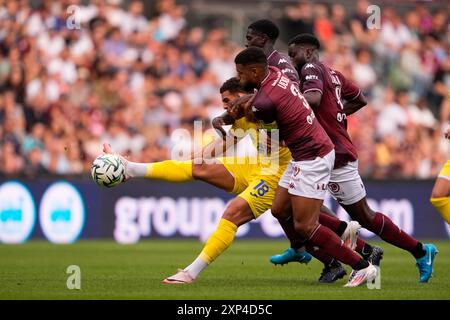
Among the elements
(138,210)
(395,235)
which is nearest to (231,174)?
(395,235)

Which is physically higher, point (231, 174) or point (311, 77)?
point (311, 77)

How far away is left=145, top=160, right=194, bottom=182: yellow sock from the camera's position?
10398mm

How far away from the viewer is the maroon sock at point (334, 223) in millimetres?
10539

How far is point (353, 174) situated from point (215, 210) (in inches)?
319

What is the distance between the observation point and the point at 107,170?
32.9ft

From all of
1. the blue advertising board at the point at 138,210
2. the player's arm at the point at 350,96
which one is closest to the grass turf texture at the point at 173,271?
the blue advertising board at the point at 138,210

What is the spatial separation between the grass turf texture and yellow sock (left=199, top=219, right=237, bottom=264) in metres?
0.29

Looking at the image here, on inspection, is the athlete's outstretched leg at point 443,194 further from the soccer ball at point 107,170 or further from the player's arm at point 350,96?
the soccer ball at point 107,170

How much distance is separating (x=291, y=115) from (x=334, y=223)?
1.84 metres

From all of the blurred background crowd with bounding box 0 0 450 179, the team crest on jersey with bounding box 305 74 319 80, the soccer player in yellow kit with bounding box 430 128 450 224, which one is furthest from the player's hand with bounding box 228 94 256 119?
the blurred background crowd with bounding box 0 0 450 179

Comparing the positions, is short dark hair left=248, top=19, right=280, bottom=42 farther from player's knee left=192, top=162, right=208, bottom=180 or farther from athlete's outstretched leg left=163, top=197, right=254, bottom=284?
athlete's outstretched leg left=163, top=197, right=254, bottom=284

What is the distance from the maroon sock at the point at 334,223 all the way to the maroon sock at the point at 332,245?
1.15 meters

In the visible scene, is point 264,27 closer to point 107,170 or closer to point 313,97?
point 313,97
